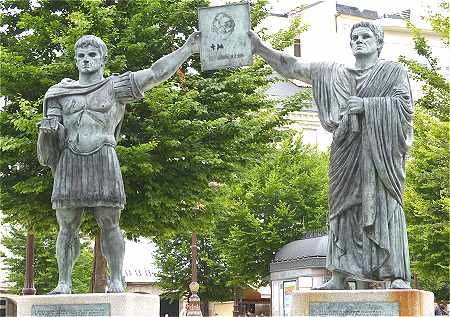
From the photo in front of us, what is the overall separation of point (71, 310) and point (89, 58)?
9.22 feet

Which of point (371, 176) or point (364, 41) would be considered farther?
point (364, 41)

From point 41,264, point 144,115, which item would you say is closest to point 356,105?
point 144,115

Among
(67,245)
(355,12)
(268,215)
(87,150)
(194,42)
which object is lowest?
(67,245)

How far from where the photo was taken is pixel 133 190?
15453mm

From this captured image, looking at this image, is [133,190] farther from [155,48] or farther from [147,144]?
[155,48]

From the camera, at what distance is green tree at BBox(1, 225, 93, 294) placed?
27922 mm

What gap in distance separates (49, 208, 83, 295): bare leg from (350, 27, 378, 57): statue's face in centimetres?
358

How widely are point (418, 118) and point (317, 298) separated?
14133 mm

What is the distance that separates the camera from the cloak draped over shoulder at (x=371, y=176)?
805 centimetres

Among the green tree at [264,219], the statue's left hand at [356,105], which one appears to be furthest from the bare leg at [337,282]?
the green tree at [264,219]

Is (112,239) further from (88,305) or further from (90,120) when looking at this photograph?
(90,120)

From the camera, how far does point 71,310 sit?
809cm

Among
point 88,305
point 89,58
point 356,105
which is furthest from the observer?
point 89,58

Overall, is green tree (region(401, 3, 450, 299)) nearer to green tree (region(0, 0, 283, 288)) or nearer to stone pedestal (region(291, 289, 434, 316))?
green tree (region(0, 0, 283, 288))
